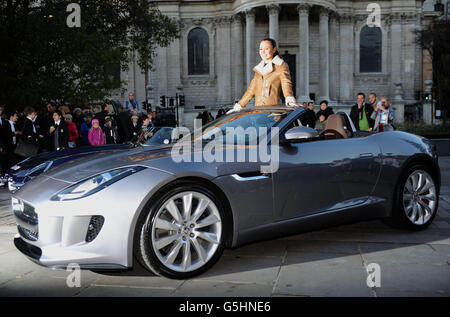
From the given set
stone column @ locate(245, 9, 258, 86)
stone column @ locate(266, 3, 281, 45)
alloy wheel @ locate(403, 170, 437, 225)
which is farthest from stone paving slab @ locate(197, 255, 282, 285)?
stone column @ locate(245, 9, 258, 86)

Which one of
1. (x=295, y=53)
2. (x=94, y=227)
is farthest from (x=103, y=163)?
(x=295, y=53)

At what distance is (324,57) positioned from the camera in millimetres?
43062

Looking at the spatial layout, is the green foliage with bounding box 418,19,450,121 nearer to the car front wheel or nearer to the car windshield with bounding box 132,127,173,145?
the car windshield with bounding box 132,127,173,145

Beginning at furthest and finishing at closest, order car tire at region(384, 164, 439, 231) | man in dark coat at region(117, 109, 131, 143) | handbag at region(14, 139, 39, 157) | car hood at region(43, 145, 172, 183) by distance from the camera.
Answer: man in dark coat at region(117, 109, 131, 143), handbag at region(14, 139, 39, 157), car tire at region(384, 164, 439, 231), car hood at region(43, 145, 172, 183)

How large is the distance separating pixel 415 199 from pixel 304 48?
36.6m

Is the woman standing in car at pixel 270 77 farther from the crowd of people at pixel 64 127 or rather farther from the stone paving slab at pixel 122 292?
the crowd of people at pixel 64 127

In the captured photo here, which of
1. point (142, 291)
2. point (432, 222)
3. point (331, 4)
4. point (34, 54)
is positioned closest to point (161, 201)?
point (142, 291)

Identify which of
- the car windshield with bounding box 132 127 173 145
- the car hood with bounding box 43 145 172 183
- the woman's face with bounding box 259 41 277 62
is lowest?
the car hood with bounding box 43 145 172 183

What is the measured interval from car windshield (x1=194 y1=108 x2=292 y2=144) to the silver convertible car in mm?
15

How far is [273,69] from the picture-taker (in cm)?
675

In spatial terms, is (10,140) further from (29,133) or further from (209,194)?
(209,194)

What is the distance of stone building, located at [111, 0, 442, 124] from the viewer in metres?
44.8

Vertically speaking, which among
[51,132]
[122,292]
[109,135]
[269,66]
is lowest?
[122,292]

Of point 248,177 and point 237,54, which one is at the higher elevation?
point 237,54
